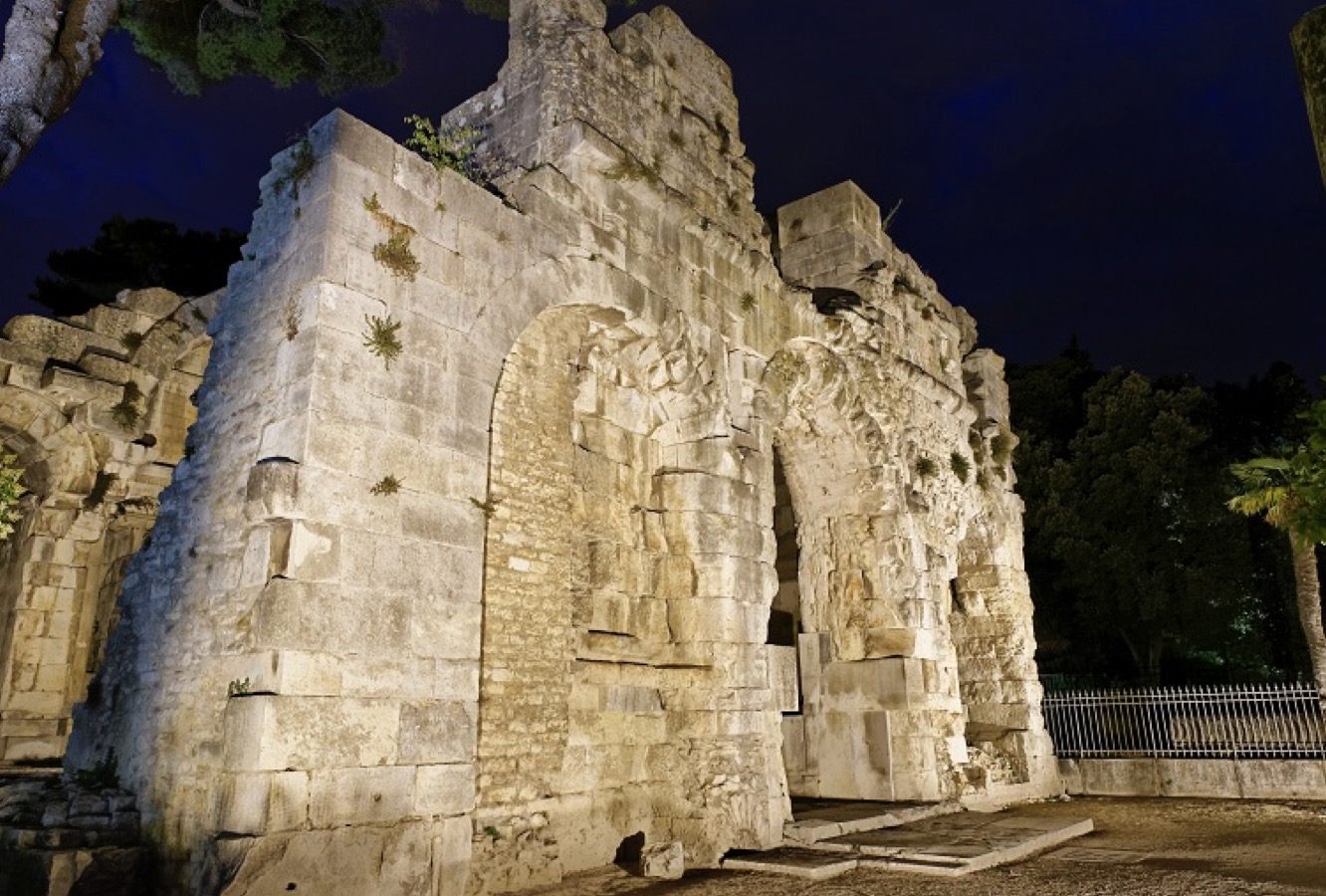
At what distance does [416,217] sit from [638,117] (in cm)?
337

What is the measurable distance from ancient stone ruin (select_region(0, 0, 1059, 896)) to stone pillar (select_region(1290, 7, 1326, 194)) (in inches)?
203

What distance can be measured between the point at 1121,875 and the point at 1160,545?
16.4 meters

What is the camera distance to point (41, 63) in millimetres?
8141

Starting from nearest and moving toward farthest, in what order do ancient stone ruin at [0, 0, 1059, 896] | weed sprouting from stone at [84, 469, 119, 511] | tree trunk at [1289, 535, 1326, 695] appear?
ancient stone ruin at [0, 0, 1059, 896] → weed sprouting from stone at [84, 469, 119, 511] → tree trunk at [1289, 535, 1326, 695]

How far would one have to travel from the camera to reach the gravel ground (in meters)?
6.75

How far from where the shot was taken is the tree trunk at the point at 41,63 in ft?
25.5

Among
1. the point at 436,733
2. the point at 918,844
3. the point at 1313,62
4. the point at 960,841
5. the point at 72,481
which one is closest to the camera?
the point at 1313,62

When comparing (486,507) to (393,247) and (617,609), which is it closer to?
(393,247)

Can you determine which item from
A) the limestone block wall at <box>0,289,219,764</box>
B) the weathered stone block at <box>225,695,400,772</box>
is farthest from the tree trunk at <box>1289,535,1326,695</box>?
the limestone block wall at <box>0,289,219,764</box>

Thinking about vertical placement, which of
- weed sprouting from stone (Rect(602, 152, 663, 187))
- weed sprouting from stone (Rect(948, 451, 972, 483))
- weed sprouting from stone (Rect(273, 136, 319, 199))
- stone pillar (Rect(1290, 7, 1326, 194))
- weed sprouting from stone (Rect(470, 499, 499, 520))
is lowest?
stone pillar (Rect(1290, 7, 1326, 194))

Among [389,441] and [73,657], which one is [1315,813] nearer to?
[389,441]

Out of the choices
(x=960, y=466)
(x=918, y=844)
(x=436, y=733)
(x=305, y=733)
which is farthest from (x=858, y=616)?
(x=305, y=733)

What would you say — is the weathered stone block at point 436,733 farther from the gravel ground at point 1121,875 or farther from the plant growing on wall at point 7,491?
the plant growing on wall at point 7,491

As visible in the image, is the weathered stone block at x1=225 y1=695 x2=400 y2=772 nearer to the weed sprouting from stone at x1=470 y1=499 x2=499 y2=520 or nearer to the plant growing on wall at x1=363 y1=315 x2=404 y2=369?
the weed sprouting from stone at x1=470 y1=499 x2=499 y2=520
